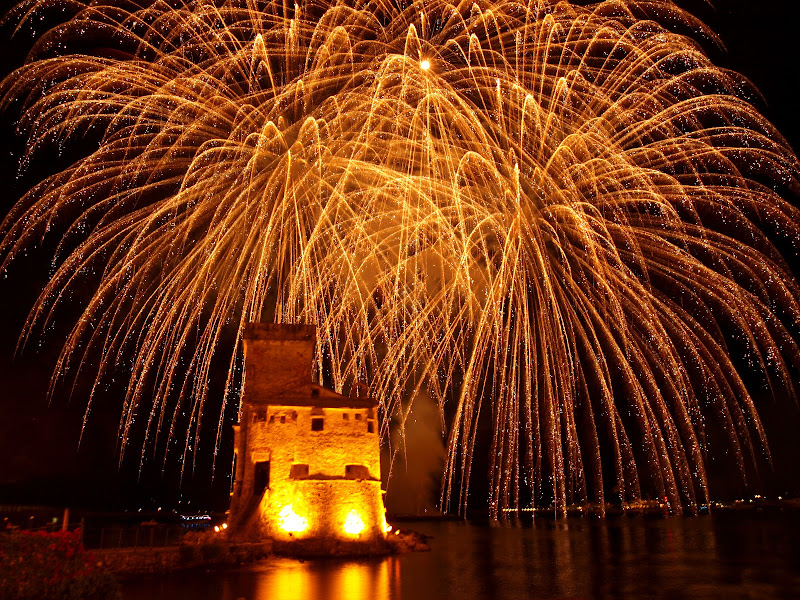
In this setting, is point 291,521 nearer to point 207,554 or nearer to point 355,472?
point 355,472

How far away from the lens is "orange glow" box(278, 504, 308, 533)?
25688mm

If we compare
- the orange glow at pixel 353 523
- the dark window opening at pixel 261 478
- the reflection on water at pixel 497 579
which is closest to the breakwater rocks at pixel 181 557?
the reflection on water at pixel 497 579

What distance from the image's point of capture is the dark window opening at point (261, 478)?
27656 millimetres

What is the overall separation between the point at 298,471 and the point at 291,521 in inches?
75.2

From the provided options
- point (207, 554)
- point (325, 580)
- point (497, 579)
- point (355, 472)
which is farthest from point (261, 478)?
point (497, 579)

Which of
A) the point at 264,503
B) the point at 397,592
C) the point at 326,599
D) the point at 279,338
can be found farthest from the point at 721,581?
the point at 279,338

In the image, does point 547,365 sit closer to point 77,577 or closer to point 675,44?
point 675,44

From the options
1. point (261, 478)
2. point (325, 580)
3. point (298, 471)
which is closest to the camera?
point (325, 580)

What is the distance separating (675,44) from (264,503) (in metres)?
21.1

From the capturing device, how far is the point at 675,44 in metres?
16.9

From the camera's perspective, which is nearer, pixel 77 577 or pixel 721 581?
pixel 77 577

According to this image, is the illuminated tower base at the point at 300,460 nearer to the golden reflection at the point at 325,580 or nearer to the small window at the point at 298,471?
the small window at the point at 298,471

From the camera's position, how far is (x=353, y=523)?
86.9 ft

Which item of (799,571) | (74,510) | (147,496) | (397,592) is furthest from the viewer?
(147,496)
